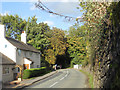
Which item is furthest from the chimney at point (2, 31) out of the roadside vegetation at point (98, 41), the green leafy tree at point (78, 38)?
the green leafy tree at point (78, 38)

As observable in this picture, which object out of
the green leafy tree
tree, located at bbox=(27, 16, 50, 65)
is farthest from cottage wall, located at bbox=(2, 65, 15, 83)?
tree, located at bbox=(27, 16, 50, 65)

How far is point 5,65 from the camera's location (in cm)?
2488

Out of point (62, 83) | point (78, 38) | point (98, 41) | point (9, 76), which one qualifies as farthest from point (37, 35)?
point (98, 41)

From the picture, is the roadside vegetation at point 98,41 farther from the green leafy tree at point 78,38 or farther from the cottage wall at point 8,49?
the cottage wall at point 8,49

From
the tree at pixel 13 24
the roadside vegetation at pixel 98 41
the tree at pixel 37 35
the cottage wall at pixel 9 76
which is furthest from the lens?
the tree at pixel 13 24

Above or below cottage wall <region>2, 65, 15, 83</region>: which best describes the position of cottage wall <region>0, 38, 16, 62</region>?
above

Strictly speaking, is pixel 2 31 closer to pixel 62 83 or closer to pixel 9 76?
pixel 9 76

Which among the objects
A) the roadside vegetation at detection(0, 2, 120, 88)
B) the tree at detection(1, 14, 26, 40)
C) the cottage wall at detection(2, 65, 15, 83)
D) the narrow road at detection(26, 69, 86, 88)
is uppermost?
the tree at detection(1, 14, 26, 40)

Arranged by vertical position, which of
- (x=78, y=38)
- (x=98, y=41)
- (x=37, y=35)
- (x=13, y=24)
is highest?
(x=13, y=24)

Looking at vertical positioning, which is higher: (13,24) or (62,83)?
(13,24)

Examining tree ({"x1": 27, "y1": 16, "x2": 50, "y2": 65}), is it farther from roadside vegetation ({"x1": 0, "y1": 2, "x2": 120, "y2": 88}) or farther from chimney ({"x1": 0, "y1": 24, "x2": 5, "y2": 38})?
roadside vegetation ({"x1": 0, "y1": 2, "x2": 120, "y2": 88})

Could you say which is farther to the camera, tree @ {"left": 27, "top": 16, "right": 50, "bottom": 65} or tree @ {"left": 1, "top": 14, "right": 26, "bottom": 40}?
tree @ {"left": 1, "top": 14, "right": 26, "bottom": 40}

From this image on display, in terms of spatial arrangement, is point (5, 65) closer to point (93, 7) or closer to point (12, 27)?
point (93, 7)

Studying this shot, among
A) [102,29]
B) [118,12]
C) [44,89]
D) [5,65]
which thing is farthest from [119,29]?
[5,65]
